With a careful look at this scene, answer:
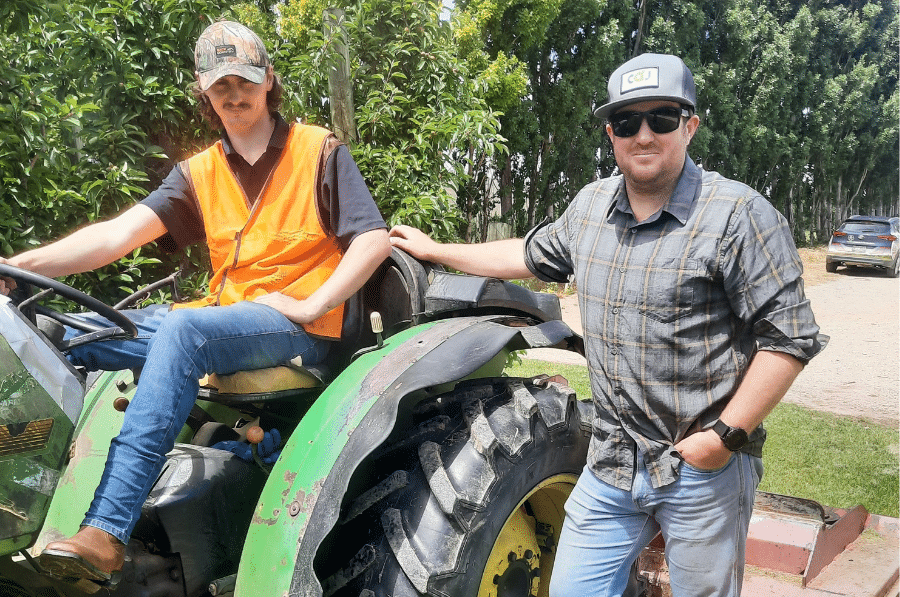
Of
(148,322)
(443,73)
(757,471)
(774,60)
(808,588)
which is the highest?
(774,60)

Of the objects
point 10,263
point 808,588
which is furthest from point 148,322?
point 808,588

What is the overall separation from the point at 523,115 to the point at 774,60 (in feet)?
38.5

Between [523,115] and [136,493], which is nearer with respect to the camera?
[136,493]

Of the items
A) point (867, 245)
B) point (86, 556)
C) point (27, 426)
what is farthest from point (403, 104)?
point (867, 245)

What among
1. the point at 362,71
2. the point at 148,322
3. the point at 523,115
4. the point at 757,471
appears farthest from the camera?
the point at 523,115

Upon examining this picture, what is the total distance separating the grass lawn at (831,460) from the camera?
201 inches

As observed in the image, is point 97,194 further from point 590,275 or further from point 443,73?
point 590,275

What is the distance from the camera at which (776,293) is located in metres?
2.01

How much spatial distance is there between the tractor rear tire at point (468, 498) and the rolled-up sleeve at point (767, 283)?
670mm

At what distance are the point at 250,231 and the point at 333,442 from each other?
34.5 inches

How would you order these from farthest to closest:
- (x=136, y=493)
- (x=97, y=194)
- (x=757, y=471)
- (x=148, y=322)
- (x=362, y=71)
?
1. (x=362, y=71)
2. (x=97, y=194)
3. (x=148, y=322)
4. (x=757, y=471)
5. (x=136, y=493)

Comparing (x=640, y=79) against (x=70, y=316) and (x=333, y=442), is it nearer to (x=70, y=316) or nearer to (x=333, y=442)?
(x=333, y=442)

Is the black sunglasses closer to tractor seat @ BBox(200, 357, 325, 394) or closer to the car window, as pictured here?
tractor seat @ BBox(200, 357, 325, 394)

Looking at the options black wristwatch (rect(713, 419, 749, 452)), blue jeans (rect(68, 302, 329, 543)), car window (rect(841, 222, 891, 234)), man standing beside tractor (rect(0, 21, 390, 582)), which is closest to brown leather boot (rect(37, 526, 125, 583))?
blue jeans (rect(68, 302, 329, 543))
